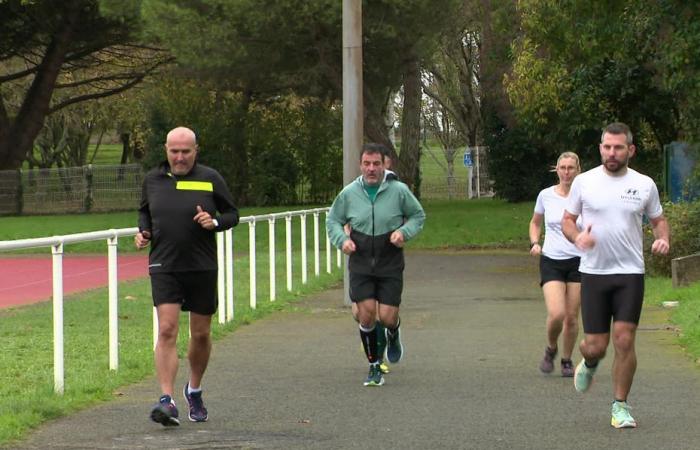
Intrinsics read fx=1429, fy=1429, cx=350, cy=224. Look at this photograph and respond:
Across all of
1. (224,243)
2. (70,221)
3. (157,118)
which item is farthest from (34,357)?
(157,118)

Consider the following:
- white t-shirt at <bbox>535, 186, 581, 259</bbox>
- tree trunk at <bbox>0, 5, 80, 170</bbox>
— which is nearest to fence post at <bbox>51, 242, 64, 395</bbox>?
white t-shirt at <bbox>535, 186, 581, 259</bbox>

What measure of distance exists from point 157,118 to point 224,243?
3550 centimetres

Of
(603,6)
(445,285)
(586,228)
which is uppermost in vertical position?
(603,6)

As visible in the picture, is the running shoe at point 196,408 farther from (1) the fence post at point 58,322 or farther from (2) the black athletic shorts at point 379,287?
(2) the black athletic shorts at point 379,287

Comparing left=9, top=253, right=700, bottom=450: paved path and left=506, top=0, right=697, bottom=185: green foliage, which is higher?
left=506, top=0, right=697, bottom=185: green foliage

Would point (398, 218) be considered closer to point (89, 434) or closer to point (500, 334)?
point (89, 434)

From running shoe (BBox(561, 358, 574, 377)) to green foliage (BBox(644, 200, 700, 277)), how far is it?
1062 centimetres

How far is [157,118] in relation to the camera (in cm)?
5062

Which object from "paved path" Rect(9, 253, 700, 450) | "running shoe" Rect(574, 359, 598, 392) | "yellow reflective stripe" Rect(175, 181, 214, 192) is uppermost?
"yellow reflective stripe" Rect(175, 181, 214, 192)

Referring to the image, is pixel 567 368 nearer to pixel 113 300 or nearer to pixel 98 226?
pixel 113 300

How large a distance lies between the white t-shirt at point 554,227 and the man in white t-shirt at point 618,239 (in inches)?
101

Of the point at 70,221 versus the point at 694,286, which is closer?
the point at 694,286

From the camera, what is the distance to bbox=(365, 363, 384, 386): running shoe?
10.8 meters

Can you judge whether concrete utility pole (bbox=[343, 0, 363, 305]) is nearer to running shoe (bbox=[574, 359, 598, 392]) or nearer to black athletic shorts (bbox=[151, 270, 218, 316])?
running shoe (bbox=[574, 359, 598, 392])
